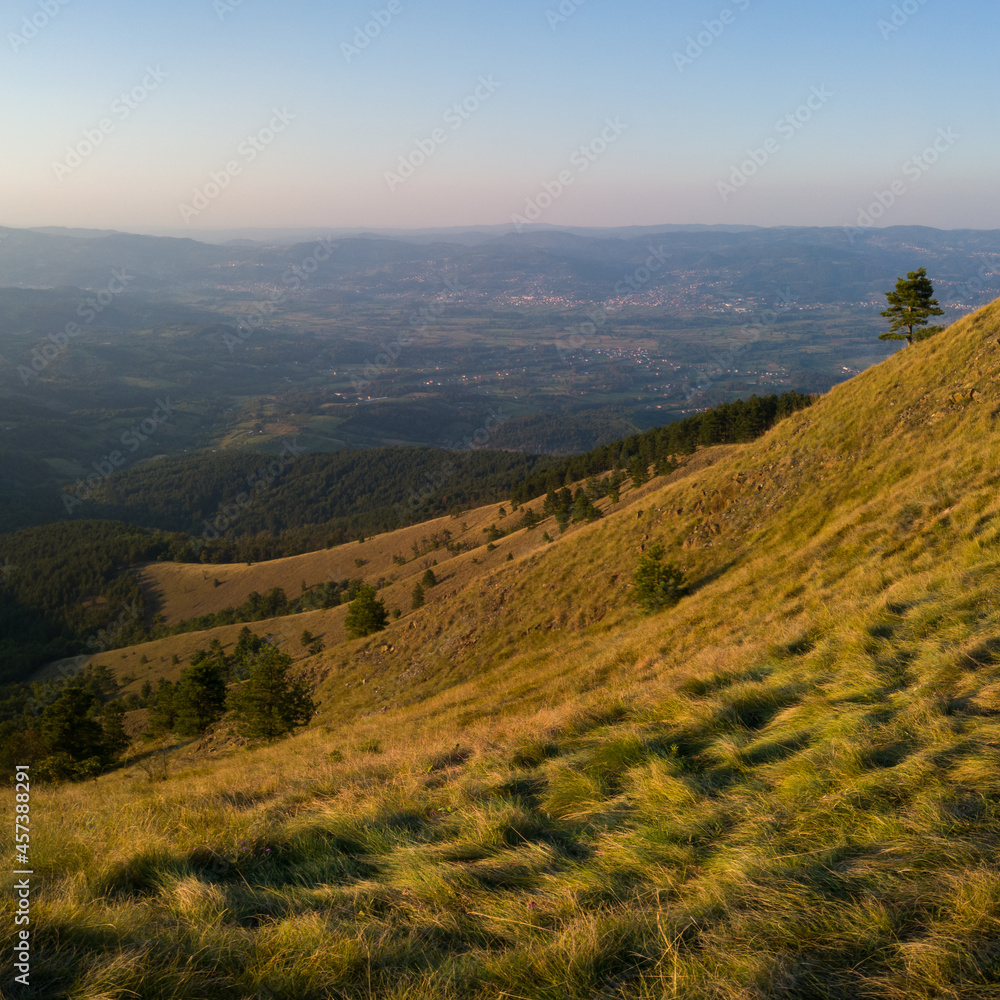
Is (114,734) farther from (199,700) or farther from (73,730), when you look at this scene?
(199,700)

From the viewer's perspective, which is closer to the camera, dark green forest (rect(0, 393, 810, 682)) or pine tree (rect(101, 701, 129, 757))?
pine tree (rect(101, 701, 129, 757))

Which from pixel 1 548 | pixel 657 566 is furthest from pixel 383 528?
pixel 657 566

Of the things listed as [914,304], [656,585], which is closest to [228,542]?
[656,585]

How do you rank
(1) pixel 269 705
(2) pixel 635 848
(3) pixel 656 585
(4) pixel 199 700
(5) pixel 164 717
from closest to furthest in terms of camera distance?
(2) pixel 635 848 < (3) pixel 656 585 < (1) pixel 269 705 < (4) pixel 199 700 < (5) pixel 164 717

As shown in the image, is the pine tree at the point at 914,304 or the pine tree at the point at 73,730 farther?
the pine tree at the point at 914,304

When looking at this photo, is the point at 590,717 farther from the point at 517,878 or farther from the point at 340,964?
the point at 340,964

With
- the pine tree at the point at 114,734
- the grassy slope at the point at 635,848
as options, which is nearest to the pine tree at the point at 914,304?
the grassy slope at the point at 635,848

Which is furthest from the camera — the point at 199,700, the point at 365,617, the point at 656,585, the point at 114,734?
the point at 365,617

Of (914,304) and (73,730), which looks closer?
(73,730)

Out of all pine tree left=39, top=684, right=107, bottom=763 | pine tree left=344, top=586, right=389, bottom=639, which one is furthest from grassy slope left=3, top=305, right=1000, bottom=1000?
pine tree left=344, top=586, right=389, bottom=639

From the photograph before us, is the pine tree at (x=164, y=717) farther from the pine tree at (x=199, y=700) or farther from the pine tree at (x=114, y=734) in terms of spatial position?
the pine tree at (x=199, y=700)

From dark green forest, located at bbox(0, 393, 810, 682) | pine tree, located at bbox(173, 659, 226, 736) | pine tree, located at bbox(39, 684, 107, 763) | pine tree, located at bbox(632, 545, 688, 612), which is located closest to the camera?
pine tree, located at bbox(632, 545, 688, 612)

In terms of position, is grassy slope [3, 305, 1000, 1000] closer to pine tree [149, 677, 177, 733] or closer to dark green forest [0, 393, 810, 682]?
pine tree [149, 677, 177, 733]

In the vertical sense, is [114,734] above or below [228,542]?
above
